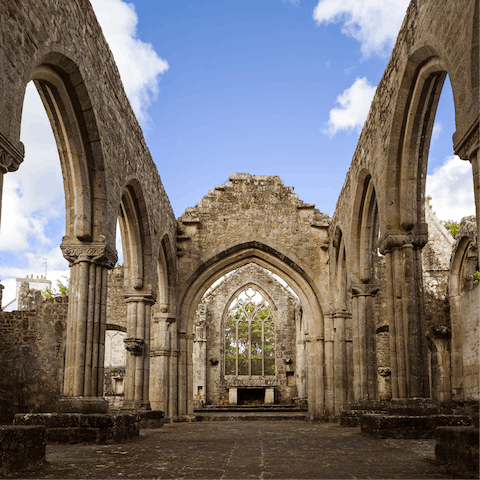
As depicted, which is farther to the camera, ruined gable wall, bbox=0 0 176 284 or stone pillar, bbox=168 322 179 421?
stone pillar, bbox=168 322 179 421

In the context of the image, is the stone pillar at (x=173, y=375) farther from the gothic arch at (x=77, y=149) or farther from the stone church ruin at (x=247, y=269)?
the gothic arch at (x=77, y=149)

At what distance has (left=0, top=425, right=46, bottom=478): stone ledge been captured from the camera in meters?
4.01

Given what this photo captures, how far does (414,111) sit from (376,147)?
1.38 m

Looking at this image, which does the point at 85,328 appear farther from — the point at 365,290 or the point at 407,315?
the point at 365,290

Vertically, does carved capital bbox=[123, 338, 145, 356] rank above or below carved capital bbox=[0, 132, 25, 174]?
below

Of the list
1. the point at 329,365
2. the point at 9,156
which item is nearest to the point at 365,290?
the point at 329,365

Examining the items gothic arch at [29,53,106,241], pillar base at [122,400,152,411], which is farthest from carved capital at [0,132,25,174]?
pillar base at [122,400,152,411]

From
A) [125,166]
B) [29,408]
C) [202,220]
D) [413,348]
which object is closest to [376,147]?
[413,348]

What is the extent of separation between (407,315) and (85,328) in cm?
409

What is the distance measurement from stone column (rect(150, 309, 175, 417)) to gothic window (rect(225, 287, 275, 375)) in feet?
21.1

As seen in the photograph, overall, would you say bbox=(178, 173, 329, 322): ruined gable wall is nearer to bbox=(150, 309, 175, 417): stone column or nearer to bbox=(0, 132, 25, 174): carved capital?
bbox=(150, 309, 175, 417): stone column

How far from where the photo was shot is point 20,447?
4141 millimetres

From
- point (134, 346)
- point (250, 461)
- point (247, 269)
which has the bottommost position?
point (250, 461)

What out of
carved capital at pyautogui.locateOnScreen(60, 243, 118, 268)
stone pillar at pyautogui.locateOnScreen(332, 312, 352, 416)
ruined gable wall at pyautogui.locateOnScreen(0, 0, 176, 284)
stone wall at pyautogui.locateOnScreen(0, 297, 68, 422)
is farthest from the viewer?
stone wall at pyautogui.locateOnScreen(0, 297, 68, 422)
